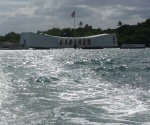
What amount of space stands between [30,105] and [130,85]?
6.38m

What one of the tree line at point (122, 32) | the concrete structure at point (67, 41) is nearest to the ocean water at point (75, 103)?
the concrete structure at point (67, 41)

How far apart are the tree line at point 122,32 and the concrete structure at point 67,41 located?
1044 centimetres

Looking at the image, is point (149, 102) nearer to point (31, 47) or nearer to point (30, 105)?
point (30, 105)

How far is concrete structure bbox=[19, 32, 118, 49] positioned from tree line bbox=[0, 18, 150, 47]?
10443 mm

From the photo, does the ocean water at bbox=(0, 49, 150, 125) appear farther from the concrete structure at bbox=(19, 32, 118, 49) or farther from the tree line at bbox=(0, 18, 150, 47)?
the tree line at bbox=(0, 18, 150, 47)

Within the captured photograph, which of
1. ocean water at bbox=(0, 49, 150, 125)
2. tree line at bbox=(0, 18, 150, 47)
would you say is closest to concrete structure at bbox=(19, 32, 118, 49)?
tree line at bbox=(0, 18, 150, 47)

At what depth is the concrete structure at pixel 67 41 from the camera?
407ft

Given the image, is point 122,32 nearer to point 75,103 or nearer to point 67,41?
point 67,41

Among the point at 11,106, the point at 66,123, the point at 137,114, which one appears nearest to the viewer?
the point at 66,123

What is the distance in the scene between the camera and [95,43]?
420 feet

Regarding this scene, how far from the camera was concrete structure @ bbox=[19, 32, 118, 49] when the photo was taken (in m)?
124

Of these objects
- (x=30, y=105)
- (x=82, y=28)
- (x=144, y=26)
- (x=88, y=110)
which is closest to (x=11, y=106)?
(x=30, y=105)

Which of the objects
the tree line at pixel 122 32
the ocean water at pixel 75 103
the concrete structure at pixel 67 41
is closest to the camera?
the ocean water at pixel 75 103

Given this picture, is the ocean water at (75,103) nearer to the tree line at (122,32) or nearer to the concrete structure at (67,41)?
the concrete structure at (67,41)
